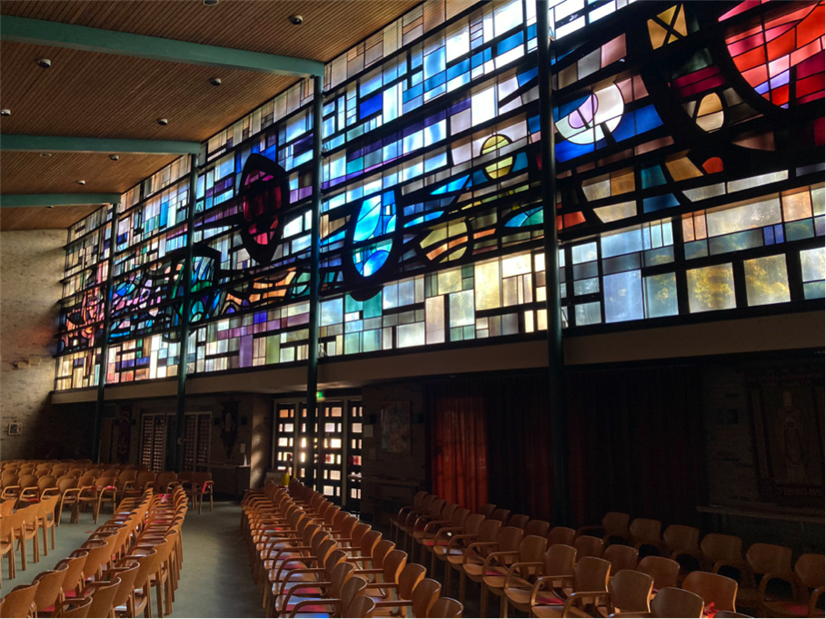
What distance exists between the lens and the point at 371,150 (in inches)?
463

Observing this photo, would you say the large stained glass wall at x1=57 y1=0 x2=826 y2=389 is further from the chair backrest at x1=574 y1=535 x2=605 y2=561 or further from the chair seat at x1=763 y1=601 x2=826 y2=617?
the chair seat at x1=763 y1=601 x2=826 y2=617

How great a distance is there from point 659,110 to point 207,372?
12186 millimetres

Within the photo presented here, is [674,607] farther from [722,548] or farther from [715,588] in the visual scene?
[722,548]

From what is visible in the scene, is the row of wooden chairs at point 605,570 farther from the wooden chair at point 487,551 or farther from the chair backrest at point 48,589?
the chair backrest at point 48,589

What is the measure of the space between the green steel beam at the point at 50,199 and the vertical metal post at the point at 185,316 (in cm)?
568

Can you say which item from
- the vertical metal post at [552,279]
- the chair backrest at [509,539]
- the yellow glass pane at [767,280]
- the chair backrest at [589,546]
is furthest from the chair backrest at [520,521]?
the yellow glass pane at [767,280]

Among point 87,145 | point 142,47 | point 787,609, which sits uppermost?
point 87,145

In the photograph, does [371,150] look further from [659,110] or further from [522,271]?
[659,110]

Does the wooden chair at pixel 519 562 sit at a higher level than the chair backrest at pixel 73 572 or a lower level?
lower

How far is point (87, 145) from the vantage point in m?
15.5

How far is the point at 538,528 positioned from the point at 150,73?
38.5 feet

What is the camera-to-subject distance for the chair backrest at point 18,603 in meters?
3.81

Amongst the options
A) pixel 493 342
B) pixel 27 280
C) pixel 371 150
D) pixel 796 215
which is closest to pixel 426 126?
pixel 371 150

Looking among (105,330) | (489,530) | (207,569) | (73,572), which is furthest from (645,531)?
(105,330)
